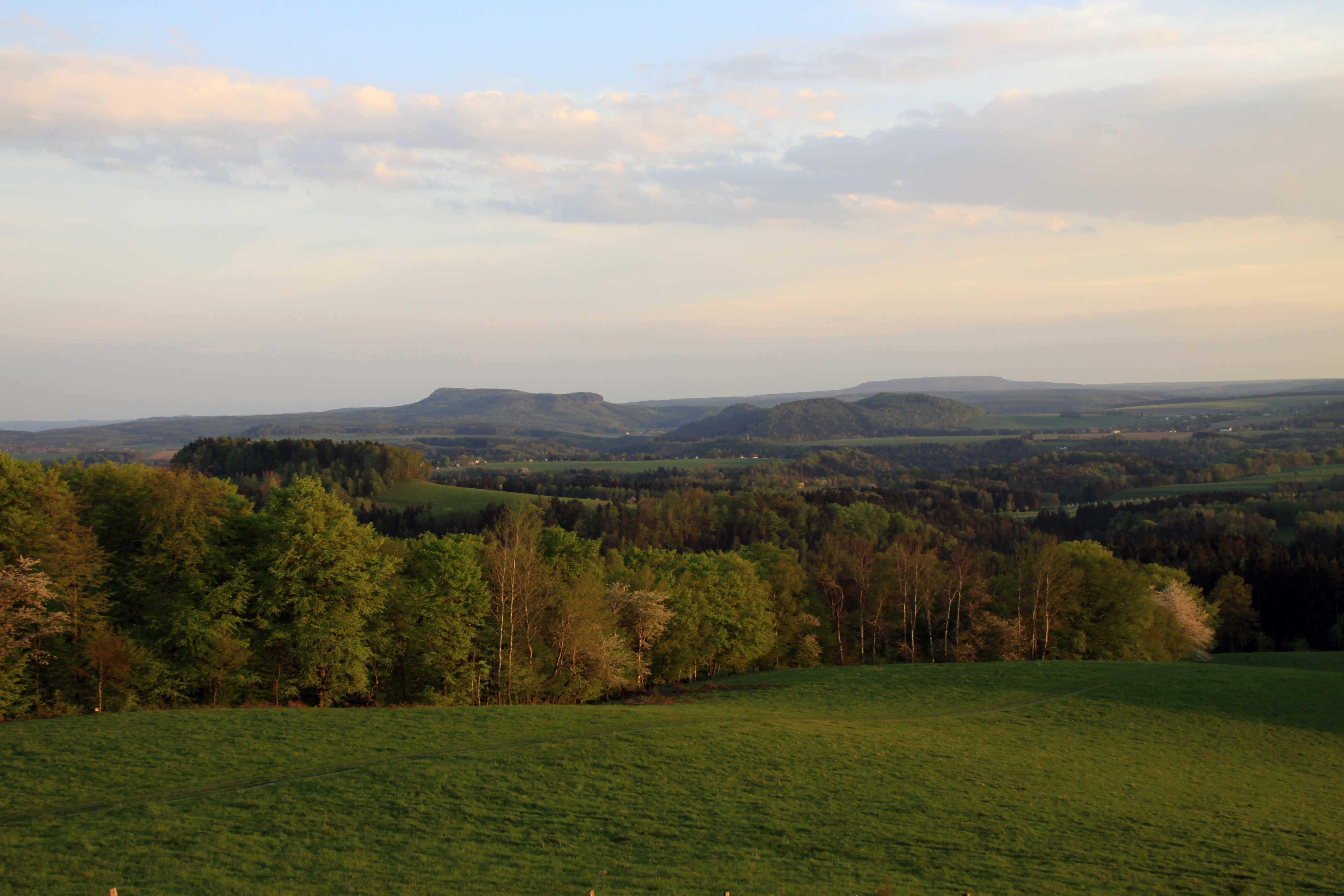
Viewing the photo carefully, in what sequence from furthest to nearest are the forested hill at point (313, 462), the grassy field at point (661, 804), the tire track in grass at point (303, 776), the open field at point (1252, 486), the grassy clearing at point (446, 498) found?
1. the open field at point (1252, 486)
2. the forested hill at point (313, 462)
3. the grassy clearing at point (446, 498)
4. the tire track in grass at point (303, 776)
5. the grassy field at point (661, 804)

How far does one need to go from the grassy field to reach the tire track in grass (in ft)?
0.42

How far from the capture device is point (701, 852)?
68.2 feet

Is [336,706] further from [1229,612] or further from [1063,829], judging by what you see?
[1229,612]

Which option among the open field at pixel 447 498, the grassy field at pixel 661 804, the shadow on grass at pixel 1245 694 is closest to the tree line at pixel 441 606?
the grassy field at pixel 661 804

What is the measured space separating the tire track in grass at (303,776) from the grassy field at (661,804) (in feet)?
0.42

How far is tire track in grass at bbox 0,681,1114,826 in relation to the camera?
22.2m

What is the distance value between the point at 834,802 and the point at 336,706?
2803cm

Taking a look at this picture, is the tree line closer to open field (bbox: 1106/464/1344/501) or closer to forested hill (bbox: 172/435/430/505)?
forested hill (bbox: 172/435/430/505)

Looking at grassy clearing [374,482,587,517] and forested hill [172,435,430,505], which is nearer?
grassy clearing [374,482,587,517]

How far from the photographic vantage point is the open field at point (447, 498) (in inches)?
6009

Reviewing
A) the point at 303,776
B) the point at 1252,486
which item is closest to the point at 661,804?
the point at 303,776

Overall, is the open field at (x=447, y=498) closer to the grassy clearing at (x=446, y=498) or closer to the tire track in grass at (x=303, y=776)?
the grassy clearing at (x=446, y=498)

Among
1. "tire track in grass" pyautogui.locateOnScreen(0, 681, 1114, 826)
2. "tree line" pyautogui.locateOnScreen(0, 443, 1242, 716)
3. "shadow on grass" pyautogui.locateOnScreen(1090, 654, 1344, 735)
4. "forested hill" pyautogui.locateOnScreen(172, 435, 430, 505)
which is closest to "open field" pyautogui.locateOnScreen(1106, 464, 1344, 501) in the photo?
"tree line" pyautogui.locateOnScreen(0, 443, 1242, 716)

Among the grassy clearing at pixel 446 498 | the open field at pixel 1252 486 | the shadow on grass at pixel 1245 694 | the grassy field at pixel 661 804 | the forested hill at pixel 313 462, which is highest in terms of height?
the forested hill at pixel 313 462
